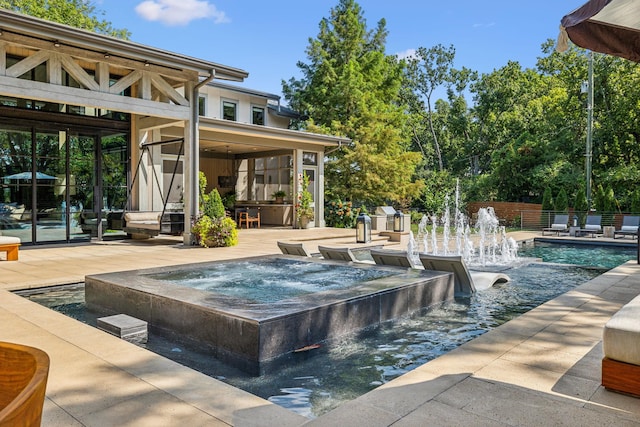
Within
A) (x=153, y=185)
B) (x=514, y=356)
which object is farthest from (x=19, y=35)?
(x=514, y=356)

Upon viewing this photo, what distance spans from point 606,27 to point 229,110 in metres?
15.6

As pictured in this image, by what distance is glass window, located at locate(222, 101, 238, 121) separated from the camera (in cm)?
1748

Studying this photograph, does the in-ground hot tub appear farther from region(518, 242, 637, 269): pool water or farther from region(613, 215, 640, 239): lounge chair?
region(613, 215, 640, 239): lounge chair

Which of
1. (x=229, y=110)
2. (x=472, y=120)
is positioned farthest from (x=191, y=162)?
(x=472, y=120)

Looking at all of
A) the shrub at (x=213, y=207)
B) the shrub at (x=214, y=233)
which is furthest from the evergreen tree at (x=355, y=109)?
the shrub at (x=214, y=233)

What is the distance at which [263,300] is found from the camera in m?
4.68

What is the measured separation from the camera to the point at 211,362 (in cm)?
367

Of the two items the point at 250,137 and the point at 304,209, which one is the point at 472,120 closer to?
the point at 304,209

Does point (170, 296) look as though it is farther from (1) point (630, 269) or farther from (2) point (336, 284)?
(1) point (630, 269)

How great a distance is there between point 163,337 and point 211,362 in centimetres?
87

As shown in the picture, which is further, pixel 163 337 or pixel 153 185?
pixel 153 185

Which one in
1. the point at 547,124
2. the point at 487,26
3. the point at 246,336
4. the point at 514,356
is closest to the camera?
the point at 514,356

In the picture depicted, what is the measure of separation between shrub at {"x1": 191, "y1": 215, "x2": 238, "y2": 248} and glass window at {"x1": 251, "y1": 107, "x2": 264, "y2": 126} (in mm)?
9037

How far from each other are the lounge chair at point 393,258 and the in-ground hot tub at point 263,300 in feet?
1.20
